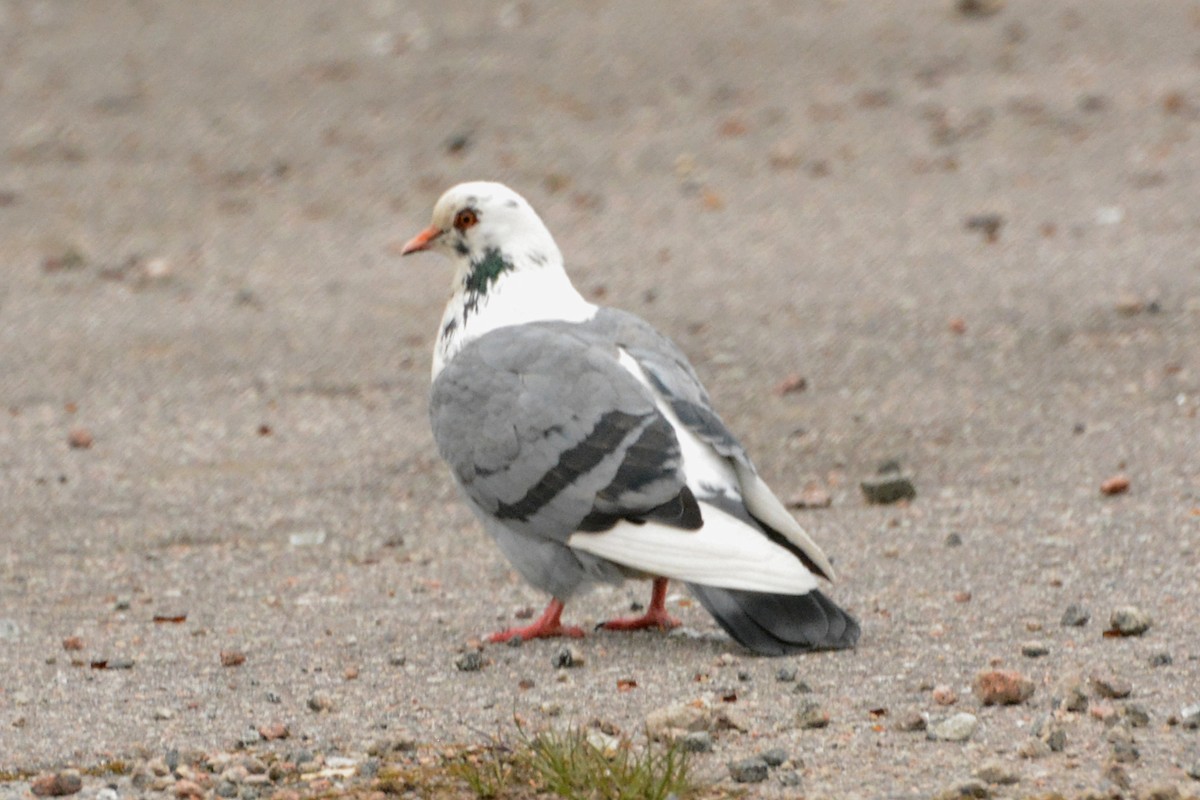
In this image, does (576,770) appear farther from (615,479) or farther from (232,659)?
(232,659)

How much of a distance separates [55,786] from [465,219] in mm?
2342

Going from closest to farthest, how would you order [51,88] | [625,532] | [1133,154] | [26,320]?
[625,532] → [26,320] → [1133,154] → [51,88]

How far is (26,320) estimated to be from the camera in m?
9.41

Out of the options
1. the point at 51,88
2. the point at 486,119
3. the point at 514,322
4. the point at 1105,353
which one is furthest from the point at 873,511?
the point at 51,88

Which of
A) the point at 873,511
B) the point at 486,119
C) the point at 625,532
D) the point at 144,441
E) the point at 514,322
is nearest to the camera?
the point at 625,532

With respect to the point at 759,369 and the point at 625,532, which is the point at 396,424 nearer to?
the point at 759,369

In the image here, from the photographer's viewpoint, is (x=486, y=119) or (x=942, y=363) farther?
(x=486, y=119)

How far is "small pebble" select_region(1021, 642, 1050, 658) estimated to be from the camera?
4.57m

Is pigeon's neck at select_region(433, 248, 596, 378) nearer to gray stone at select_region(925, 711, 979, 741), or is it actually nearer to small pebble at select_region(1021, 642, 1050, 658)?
small pebble at select_region(1021, 642, 1050, 658)

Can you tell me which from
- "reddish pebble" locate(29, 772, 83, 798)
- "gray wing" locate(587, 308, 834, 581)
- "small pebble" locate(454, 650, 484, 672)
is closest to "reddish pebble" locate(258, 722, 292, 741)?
"reddish pebble" locate(29, 772, 83, 798)

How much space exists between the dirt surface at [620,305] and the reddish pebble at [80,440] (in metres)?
0.01

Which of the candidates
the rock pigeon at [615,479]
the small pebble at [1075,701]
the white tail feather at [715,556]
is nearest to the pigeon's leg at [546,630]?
the rock pigeon at [615,479]

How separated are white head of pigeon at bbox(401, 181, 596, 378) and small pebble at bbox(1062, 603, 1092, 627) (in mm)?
1509

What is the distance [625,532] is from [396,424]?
3087 millimetres
